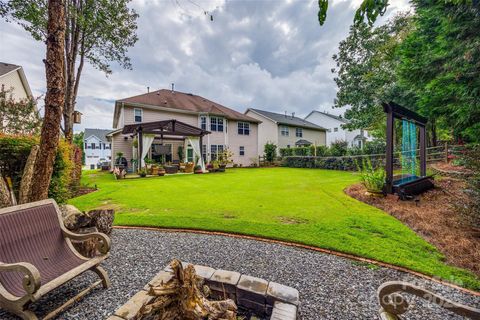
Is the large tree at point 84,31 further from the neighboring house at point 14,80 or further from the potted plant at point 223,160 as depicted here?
the potted plant at point 223,160

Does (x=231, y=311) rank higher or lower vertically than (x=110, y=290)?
higher

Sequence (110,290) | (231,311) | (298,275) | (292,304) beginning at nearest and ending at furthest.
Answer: (231,311) < (292,304) < (110,290) < (298,275)

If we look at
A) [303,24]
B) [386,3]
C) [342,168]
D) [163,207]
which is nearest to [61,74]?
[163,207]

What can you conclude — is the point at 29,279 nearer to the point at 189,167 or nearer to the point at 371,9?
the point at 371,9

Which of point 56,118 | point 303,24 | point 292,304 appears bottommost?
point 292,304

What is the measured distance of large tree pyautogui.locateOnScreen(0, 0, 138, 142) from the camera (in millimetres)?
9133

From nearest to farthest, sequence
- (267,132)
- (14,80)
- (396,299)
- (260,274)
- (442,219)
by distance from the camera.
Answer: (396,299)
(260,274)
(442,219)
(14,80)
(267,132)

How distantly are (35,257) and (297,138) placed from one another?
2999 centimetres

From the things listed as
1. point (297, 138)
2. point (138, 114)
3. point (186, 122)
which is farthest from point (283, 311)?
point (297, 138)

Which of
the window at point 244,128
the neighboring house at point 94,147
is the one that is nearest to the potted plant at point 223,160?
the window at point 244,128

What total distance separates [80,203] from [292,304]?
7357 mm

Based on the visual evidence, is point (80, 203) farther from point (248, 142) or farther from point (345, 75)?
point (345, 75)

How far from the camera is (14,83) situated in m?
16.7

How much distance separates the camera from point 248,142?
79.4 ft
